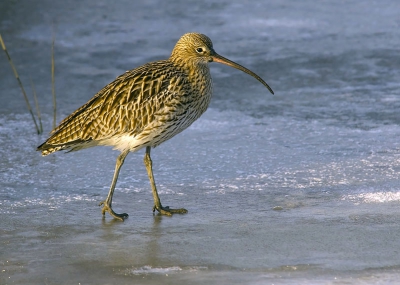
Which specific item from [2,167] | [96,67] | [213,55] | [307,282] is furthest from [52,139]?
[96,67]

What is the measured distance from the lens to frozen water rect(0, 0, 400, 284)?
5.41 metres

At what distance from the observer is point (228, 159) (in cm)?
795

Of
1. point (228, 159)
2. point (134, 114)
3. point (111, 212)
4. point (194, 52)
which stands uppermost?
point (194, 52)

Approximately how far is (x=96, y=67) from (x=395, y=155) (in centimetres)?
484

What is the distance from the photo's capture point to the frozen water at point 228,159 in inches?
213

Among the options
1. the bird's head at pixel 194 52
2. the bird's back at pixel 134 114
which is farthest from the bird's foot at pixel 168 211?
the bird's head at pixel 194 52

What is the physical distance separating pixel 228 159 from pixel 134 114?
1324mm

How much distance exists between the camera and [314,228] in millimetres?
5992

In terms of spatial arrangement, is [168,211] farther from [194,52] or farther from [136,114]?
[194,52]

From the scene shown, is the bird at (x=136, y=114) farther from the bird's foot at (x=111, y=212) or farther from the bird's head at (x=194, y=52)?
the bird's foot at (x=111, y=212)

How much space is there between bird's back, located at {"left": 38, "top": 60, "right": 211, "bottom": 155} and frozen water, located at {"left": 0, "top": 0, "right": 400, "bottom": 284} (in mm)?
454

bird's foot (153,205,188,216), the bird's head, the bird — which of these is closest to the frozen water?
bird's foot (153,205,188,216)

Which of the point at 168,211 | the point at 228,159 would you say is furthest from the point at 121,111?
the point at 228,159

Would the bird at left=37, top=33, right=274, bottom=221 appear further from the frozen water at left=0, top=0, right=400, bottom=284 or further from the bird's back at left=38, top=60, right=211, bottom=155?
the frozen water at left=0, top=0, right=400, bottom=284
